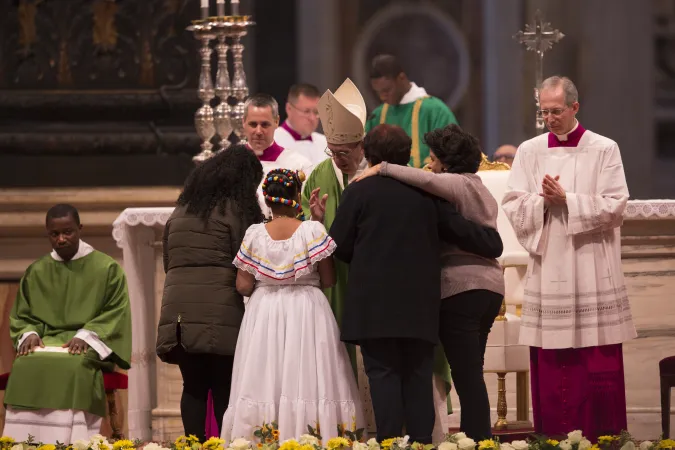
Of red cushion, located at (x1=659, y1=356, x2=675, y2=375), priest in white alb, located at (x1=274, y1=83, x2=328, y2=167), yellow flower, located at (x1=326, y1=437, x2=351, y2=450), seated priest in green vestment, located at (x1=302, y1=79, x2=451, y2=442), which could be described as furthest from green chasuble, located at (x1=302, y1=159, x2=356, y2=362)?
priest in white alb, located at (x1=274, y1=83, x2=328, y2=167)

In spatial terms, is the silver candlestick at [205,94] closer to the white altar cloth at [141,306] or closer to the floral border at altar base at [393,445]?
the white altar cloth at [141,306]

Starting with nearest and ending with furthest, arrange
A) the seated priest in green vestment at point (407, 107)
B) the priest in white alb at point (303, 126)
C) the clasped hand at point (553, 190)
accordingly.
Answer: the clasped hand at point (553, 190)
the priest in white alb at point (303, 126)
the seated priest in green vestment at point (407, 107)

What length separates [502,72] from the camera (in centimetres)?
1130

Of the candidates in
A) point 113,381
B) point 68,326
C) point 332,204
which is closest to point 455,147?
point 332,204

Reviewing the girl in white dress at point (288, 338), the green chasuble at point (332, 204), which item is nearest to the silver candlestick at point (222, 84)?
the green chasuble at point (332, 204)

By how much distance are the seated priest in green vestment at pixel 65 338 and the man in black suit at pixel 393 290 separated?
1669mm

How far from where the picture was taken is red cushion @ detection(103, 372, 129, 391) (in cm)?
728

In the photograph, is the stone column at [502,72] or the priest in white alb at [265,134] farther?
the stone column at [502,72]

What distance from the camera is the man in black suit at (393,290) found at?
19.6ft

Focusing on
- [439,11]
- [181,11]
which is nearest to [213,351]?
[181,11]

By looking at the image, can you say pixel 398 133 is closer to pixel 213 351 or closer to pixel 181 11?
pixel 213 351

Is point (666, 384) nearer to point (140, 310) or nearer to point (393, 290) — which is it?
point (393, 290)

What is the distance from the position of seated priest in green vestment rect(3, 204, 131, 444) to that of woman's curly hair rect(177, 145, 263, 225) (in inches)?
45.6

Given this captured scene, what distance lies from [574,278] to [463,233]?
94 cm
